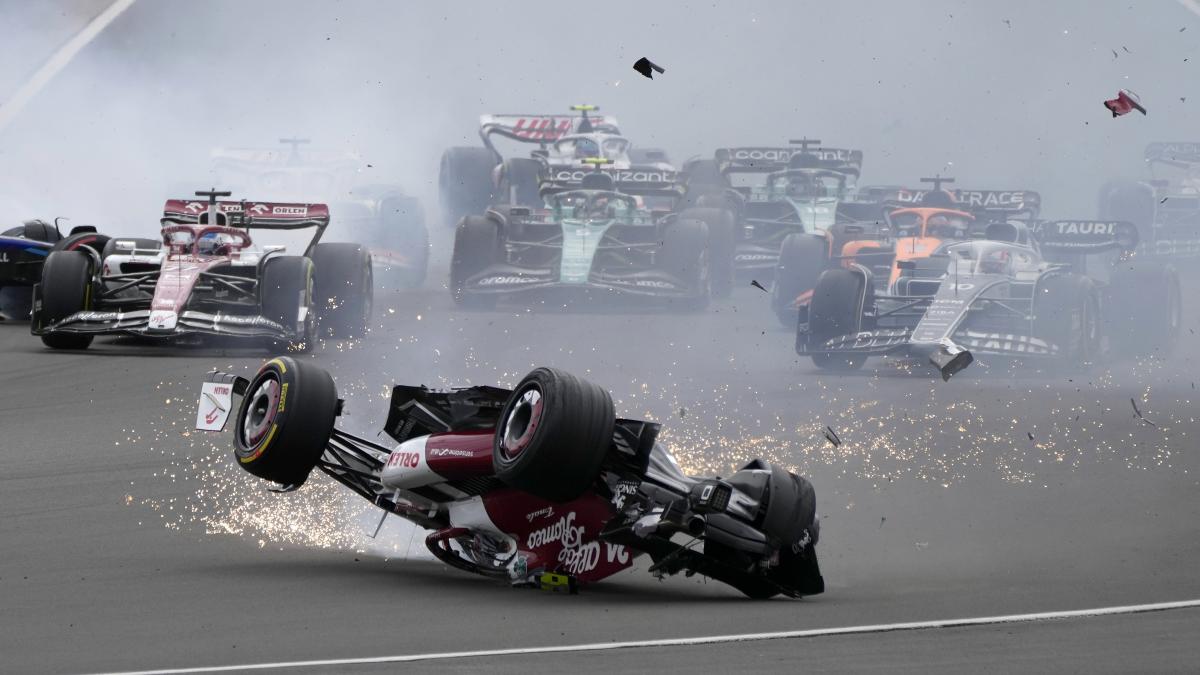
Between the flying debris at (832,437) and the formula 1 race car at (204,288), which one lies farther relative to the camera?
the formula 1 race car at (204,288)

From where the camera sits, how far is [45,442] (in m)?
12.7

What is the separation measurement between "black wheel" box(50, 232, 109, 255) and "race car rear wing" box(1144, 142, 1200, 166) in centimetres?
2013

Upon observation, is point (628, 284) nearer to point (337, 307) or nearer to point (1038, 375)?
point (337, 307)

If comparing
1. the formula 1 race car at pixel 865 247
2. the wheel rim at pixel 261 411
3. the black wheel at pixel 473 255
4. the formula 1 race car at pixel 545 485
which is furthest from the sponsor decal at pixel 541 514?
the black wheel at pixel 473 255

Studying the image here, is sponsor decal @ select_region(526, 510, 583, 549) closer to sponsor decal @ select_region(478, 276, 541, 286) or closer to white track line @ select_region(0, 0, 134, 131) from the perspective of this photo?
sponsor decal @ select_region(478, 276, 541, 286)

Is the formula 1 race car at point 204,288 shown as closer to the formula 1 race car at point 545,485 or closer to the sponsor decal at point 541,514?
the formula 1 race car at point 545,485

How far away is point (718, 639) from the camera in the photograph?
6.42m

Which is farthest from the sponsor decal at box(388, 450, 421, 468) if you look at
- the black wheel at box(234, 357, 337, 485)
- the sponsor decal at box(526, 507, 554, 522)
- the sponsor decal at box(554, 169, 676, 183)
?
the sponsor decal at box(554, 169, 676, 183)

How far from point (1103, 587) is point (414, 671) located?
142 inches

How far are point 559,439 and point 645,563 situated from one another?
1.98 metres

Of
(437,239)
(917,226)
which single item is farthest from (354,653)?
(437,239)

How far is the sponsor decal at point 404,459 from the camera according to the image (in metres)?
8.41

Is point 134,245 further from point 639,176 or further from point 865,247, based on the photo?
point 639,176

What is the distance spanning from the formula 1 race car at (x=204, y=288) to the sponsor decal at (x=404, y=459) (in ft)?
30.5
